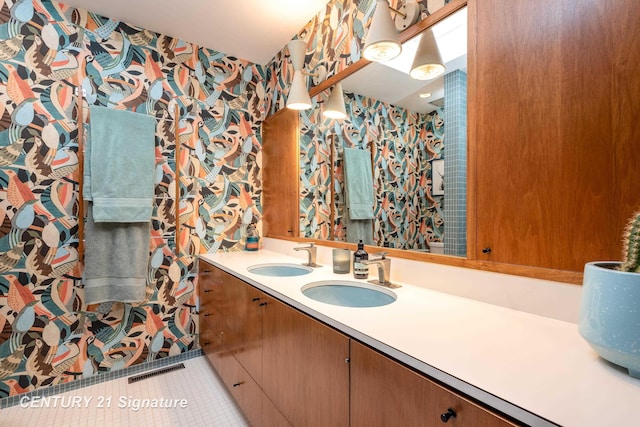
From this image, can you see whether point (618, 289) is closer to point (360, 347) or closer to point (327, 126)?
point (360, 347)

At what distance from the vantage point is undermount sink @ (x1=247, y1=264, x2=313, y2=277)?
1798 mm

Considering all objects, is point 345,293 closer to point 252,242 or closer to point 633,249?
point 633,249

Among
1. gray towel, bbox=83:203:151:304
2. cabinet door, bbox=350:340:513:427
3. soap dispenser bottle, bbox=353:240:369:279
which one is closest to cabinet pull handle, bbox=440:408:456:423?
cabinet door, bbox=350:340:513:427

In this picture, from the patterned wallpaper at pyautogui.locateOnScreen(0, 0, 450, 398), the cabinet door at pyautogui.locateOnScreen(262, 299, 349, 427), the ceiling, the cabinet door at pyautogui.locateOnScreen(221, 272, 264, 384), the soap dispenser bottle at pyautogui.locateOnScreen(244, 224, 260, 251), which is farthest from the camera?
the soap dispenser bottle at pyautogui.locateOnScreen(244, 224, 260, 251)

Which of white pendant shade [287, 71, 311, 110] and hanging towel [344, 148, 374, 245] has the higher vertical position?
white pendant shade [287, 71, 311, 110]

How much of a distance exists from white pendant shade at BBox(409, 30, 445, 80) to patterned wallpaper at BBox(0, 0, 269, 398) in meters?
1.63

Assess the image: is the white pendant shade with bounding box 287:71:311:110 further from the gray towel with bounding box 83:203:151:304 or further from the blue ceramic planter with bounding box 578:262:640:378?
the blue ceramic planter with bounding box 578:262:640:378

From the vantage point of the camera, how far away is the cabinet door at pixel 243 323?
136cm

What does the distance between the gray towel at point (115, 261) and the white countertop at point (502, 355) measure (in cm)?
139

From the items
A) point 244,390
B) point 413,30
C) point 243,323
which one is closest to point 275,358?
point 243,323

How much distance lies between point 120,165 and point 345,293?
1.65m

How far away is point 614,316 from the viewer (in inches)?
21.5

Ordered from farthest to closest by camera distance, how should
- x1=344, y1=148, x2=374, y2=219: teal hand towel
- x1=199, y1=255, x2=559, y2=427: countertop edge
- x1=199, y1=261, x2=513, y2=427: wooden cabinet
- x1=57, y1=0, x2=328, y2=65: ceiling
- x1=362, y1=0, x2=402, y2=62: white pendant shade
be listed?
x1=57, y1=0, x2=328, y2=65: ceiling < x1=344, y1=148, x2=374, y2=219: teal hand towel < x1=362, y1=0, x2=402, y2=62: white pendant shade < x1=199, y1=261, x2=513, y2=427: wooden cabinet < x1=199, y1=255, x2=559, y2=427: countertop edge

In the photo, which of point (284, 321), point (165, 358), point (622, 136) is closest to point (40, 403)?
point (165, 358)
